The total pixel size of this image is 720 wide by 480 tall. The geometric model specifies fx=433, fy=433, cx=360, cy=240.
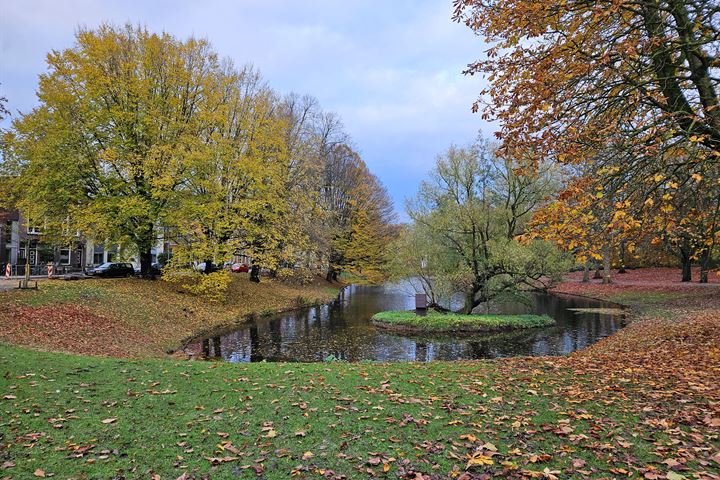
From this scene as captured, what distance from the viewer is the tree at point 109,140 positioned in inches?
874

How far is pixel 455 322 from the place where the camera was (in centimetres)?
2298

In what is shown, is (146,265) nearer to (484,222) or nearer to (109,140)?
(109,140)

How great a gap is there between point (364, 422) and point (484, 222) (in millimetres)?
20358

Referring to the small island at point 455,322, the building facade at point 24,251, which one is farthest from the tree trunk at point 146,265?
the small island at point 455,322

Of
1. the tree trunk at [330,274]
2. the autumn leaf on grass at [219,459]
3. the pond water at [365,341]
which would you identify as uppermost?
the tree trunk at [330,274]

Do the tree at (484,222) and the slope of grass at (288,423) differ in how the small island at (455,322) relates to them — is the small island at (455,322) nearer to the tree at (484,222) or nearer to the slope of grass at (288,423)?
the tree at (484,222)

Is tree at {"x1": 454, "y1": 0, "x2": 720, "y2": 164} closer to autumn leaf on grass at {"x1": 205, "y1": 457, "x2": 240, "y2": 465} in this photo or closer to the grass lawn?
the grass lawn

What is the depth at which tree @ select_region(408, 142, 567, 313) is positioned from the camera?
23453mm

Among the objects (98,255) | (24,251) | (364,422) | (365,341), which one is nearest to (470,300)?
(365,341)

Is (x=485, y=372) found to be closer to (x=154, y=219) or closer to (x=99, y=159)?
(x=154, y=219)

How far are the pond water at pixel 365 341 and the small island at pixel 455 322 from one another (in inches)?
29.4

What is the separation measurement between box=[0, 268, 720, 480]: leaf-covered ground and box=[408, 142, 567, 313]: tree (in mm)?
14327

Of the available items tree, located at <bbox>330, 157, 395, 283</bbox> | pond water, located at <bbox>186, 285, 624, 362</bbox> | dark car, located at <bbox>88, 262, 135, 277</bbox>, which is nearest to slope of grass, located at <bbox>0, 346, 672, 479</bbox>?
pond water, located at <bbox>186, 285, 624, 362</bbox>

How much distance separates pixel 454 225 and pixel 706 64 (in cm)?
1712
